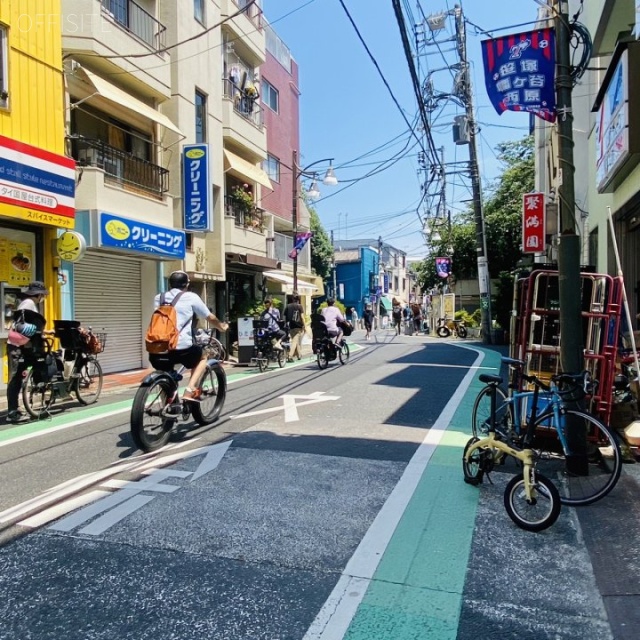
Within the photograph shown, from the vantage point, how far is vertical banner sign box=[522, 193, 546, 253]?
1463 centimetres

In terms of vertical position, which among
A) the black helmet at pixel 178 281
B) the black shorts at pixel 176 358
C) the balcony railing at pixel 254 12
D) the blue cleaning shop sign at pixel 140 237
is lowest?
the black shorts at pixel 176 358

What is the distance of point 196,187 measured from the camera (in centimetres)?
1498

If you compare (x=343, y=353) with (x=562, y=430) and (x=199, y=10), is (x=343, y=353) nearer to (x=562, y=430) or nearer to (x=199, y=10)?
(x=562, y=430)

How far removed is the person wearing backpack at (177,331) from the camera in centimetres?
592

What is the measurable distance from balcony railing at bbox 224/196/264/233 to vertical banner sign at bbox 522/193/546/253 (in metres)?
9.19

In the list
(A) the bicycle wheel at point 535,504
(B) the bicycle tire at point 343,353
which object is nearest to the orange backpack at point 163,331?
(A) the bicycle wheel at point 535,504

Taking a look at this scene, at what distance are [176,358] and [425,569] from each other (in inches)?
151

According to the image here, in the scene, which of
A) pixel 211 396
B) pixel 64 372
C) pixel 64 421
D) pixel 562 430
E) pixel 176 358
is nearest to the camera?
pixel 562 430

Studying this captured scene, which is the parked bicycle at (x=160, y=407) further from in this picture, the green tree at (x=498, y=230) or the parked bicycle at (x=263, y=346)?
the green tree at (x=498, y=230)

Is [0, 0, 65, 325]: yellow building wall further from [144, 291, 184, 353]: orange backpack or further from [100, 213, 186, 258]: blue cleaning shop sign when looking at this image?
[144, 291, 184, 353]: orange backpack

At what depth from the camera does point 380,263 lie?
187 feet

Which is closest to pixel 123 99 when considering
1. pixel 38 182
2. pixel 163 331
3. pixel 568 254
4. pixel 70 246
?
pixel 38 182

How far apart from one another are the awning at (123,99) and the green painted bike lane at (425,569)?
1064 centimetres

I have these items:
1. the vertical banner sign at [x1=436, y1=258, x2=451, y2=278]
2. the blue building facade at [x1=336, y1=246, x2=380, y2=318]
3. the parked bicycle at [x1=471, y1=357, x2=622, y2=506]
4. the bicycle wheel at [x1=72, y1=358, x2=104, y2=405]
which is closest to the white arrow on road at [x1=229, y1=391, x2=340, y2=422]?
the bicycle wheel at [x1=72, y1=358, x2=104, y2=405]
